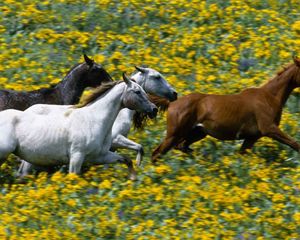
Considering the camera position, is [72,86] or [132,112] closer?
[132,112]

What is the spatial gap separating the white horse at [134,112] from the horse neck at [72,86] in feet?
2.51

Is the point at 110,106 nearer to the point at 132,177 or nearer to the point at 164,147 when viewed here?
the point at 132,177

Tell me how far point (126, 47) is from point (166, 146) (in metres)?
4.21

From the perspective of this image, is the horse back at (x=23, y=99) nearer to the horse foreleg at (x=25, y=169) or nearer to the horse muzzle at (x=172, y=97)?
the horse foreleg at (x=25, y=169)

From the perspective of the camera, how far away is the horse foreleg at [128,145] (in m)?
15.3

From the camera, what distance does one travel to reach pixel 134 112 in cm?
1581

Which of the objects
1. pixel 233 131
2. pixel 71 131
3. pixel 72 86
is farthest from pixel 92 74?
pixel 233 131

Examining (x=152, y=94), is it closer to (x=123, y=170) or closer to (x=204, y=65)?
(x=123, y=170)

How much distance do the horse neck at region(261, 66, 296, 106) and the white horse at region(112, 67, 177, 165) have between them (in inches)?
53.6

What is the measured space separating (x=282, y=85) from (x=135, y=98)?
8.43ft

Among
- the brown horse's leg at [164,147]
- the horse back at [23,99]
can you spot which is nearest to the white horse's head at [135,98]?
the brown horse's leg at [164,147]

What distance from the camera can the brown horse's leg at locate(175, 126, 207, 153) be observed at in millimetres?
15977

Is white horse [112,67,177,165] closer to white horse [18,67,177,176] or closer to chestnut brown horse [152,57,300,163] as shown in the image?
white horse [18,67,177,176]

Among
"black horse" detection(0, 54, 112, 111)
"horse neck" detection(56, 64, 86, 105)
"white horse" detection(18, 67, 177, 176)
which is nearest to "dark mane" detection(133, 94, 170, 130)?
"white horse" detection(18, 67, 177, 176)
